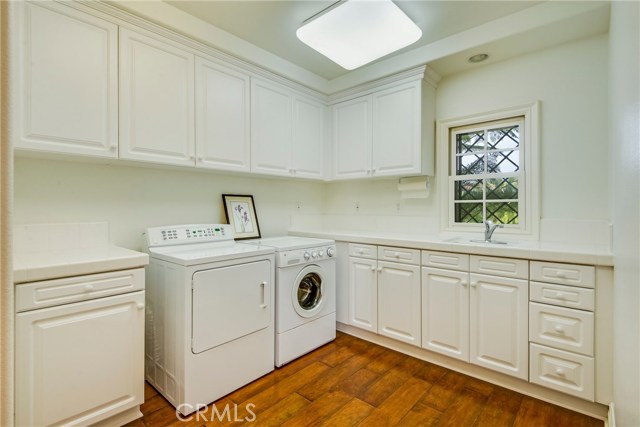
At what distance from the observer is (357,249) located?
2.71 m

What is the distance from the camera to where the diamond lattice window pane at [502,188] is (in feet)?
8.30

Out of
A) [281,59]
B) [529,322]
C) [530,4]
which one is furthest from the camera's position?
[281,59]

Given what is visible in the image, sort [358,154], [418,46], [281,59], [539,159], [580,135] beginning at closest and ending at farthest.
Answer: [580,135] < [539,159] < [418,46] < [281,59] < [358,154]

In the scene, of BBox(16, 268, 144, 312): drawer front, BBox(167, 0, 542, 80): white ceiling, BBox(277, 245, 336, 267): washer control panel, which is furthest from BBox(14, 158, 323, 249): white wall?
BBox(167, 0, 542, 80): white ceiling

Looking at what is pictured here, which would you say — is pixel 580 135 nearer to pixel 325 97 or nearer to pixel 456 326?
pixel 456 326

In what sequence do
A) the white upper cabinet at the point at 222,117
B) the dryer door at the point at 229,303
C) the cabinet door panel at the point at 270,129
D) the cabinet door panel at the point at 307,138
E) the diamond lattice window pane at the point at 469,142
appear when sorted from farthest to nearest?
1. the cabinet door panel at the point at 307,138
2. the diamond lattice window pane at the point at 469,142
3. the cabinet door panel at the point at 270,129
4. the white upper cabinet at the point at 222,117
5. the dryer door at the point at 229,303

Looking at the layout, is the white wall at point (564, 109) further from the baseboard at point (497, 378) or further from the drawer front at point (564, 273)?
the baseboard at point (497, 378)

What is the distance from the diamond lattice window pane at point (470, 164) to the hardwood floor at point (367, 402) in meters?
1.71

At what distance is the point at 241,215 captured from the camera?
2.85m

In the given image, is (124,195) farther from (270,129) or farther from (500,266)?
(500,266)

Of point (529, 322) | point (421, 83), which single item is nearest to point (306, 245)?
point (529, 322)

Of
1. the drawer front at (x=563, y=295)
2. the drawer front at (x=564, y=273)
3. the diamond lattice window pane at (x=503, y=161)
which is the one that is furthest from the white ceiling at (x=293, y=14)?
the drawer front at (x=563, y=295)

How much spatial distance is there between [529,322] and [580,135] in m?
1.45

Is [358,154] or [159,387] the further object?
[358,154]
